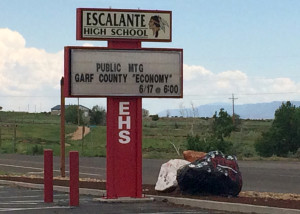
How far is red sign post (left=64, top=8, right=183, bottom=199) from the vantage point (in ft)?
49.5

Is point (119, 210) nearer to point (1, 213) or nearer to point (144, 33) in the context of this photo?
point (1, 213)

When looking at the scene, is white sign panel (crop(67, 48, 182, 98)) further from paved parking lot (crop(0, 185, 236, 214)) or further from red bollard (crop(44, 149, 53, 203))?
paved parking lot (crop(0, 185, 236, 214))

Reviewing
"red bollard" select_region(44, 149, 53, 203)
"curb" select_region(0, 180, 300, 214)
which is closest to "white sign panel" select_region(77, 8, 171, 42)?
"red bollard" select_region(44, 149, 53, 203)

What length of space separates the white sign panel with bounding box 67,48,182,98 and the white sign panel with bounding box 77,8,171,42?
0.37 metres

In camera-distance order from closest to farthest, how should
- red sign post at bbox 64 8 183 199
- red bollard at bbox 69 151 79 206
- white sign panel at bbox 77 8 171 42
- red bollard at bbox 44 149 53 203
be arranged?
red bollard at bbox 69 151 79 206
red bollard at bbox 44 149 53 203
red sign post at bbox 64 8 183 199
white sign panel at bbox 77 8 171 42

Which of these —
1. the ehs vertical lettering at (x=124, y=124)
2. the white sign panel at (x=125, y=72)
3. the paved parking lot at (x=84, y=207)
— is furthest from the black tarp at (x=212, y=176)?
the white sign panel at (x=125, y=72)

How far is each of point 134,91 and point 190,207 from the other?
10.0 feet

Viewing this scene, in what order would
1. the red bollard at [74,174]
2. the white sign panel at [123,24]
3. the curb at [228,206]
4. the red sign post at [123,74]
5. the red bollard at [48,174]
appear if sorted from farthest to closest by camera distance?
the white sign panel at [123,24], the red sign post at [123,74], the red bollard at [48,174], the red bollard at [74,174], the curb at [228,206]

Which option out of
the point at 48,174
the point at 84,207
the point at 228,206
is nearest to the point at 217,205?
the point at 228,206

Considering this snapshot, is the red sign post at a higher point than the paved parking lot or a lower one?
higher

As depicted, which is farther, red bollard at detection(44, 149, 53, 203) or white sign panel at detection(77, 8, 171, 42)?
white sign panel at detection(77, 8, 171, 42)

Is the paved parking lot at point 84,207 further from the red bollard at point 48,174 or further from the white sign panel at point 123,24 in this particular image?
the white sign panel at point 123,24

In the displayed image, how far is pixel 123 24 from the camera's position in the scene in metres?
15.4

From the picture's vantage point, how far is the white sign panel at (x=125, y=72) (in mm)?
15062
